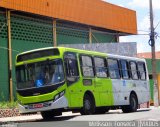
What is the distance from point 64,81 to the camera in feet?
60.6

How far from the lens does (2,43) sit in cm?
3069

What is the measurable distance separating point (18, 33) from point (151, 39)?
9.48m

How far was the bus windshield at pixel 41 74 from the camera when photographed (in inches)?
726

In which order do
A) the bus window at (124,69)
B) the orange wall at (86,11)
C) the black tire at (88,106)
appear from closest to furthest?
the black tire at (88,106)
the bus window at (124,69)
the orange wall at (86,11)

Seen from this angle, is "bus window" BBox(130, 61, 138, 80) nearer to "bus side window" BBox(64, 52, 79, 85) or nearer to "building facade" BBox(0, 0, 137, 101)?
"bus side window" BBox(64, 52, 79, 85)

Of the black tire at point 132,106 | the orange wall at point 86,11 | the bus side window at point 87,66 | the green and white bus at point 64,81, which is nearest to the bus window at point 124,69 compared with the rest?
the green and white bus at point 64,81

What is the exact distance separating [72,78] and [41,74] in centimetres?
131

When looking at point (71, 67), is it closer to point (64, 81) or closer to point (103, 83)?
point (64, 81)

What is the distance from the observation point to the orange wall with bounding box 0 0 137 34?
Result: 32312 millimetres

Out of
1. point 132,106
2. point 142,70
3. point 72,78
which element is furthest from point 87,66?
point 142,70

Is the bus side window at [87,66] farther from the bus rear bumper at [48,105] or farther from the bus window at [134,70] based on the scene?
the bus window at [134,70]

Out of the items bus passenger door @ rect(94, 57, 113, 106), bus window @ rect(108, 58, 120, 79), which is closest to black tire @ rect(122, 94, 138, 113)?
bus window @ rect(108, 58, 120, 79)

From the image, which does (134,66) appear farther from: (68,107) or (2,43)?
(2,43)

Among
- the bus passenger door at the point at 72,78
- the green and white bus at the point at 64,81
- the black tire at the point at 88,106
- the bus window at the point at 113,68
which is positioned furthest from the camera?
the bus window at the point at 113,68
